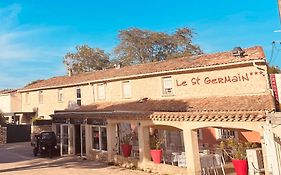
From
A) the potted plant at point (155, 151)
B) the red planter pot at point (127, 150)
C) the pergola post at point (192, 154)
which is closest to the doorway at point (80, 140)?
the red planter pot at point (127, 150)

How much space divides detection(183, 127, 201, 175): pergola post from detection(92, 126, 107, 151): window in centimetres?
827

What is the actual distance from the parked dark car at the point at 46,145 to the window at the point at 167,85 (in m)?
11.0

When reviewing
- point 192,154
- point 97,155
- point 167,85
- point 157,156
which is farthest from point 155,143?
point 167,85

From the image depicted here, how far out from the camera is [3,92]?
4594 cm

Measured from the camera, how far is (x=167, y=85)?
23.0 meters

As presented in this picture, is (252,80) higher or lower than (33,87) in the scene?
lower

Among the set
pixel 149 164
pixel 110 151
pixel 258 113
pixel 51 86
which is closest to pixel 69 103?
pixel 51 86

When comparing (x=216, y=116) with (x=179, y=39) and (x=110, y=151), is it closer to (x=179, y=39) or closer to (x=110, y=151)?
(x=110, y=151)

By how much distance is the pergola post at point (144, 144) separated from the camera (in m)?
17.4

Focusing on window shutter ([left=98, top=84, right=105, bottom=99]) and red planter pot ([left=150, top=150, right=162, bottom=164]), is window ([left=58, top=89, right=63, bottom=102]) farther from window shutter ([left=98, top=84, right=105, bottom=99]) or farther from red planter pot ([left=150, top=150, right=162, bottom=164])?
red planter pot ([left=150, top=150, right=162, bottom=164])

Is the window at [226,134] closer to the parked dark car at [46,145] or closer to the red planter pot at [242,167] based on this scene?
the red planter pot at [242,167]

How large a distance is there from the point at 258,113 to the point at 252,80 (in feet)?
22.8

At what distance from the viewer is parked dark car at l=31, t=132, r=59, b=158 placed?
24.3m

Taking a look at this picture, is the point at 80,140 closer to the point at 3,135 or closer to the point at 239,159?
the point at 239,159
